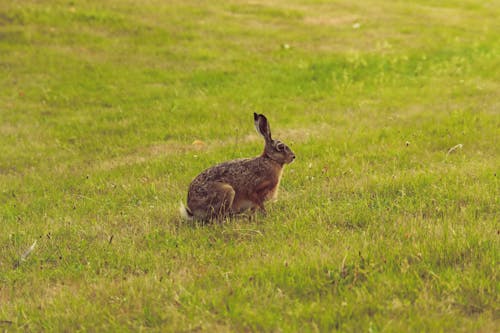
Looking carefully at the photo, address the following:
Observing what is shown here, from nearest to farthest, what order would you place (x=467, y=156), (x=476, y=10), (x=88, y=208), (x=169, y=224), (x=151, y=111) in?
(x=169, y=224), (x=88, y=208), (x=467, y=156), (x=151, y=111), (x=476, y=10)

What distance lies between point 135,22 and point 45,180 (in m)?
13.3

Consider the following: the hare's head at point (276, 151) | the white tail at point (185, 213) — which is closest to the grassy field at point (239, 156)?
the white tail at point (185, 213)

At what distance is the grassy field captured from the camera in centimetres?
495

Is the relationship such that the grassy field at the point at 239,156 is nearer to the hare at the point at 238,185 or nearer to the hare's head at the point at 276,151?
Result: the hare at the point at 238,185

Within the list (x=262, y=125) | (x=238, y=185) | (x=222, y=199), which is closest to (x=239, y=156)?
(x=262, y=125)

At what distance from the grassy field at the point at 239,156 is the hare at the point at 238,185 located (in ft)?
0.79

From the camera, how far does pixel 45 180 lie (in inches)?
408

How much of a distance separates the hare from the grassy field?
0.24 metres

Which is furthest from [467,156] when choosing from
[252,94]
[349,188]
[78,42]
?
[78,42]

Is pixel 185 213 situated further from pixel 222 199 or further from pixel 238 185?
pixel 238 185

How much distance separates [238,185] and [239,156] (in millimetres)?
3154

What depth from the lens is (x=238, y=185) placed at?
707 centimetres

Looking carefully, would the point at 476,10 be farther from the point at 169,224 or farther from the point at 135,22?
the point at 169,224

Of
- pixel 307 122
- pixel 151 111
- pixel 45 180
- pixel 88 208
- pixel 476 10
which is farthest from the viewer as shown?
pixel 476 10
